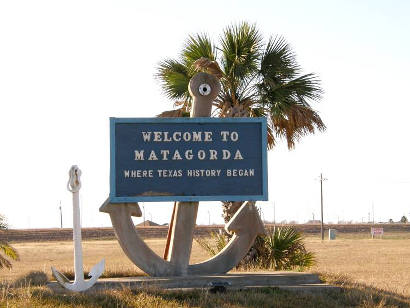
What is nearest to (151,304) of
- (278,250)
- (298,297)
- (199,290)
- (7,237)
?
(199,290)

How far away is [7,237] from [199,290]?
233 feet

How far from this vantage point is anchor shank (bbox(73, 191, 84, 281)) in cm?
1147

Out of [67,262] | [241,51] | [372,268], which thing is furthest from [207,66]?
[67,262]

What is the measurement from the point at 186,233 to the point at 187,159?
4.69ft

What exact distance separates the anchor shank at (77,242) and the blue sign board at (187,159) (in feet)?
3.83

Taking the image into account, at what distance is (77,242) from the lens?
11.6m

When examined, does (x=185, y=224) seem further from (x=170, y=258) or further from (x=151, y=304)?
(x=151, y=304)

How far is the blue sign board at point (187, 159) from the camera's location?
42.6ft

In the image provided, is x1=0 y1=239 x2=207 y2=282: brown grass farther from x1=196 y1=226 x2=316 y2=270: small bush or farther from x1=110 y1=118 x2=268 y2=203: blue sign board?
x1=196 y1=226 x2=316 y2=270: small bush

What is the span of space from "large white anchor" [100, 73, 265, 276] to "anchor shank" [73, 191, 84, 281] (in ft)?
4.01

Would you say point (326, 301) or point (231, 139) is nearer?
Result: point (326, 301)

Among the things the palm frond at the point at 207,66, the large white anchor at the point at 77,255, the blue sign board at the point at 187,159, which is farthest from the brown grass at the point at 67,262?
the palm frond at the point at 207,66

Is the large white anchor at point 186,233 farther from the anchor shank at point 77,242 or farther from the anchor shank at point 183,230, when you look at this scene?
the anchor shank at point 77,242

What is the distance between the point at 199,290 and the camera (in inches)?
469
